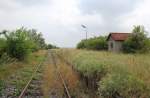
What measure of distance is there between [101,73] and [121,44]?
4259cm

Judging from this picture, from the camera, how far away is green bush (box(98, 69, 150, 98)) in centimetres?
922

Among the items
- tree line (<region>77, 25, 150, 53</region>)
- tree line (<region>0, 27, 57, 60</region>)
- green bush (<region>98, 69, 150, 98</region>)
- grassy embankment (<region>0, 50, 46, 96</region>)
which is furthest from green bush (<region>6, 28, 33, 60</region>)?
green bush (<region>98, 69, 150, 98</region>)

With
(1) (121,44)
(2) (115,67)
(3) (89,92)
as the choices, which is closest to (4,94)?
(3) (89,92)

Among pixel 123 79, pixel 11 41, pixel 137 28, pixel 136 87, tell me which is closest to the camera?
pixel 136 87

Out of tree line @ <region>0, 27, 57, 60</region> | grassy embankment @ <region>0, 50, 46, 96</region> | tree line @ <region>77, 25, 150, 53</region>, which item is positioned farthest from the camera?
tree line @ <region>77, 25, 150, 53</region>

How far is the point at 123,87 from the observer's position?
955 centimetres

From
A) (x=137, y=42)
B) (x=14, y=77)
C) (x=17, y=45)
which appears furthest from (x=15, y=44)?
(x=137, y=42)

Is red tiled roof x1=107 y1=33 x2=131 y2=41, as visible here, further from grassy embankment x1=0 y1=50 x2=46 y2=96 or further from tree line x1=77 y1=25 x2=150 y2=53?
grassy embankment x1=0 y1=50 x2=46 y2=96

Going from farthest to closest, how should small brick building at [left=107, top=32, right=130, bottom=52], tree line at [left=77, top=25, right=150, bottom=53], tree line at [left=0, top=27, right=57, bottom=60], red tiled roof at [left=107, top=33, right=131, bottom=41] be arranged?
red tiled roof at [left=107, top=33, right=131, bottom=41]
small brick building at [left=107, top=32, right=130, bottom=52]
tree line at [left=77, top=25, right=150, bottom=53]
tree line at [left=0, top=27, right=57, bottom=60]

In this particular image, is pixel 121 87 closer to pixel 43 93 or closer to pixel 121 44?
pixel 43 93

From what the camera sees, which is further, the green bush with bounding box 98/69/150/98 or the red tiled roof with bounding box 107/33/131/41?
the red tiled roof with bounding box 107/33/131/41

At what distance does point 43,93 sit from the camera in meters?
13.3

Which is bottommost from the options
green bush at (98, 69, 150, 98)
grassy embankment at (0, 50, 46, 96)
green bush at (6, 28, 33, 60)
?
grassy embankment at (0, 50, 46, 96)

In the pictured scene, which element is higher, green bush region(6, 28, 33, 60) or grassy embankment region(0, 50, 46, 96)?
green bush region(6, 28, 33, 60)
